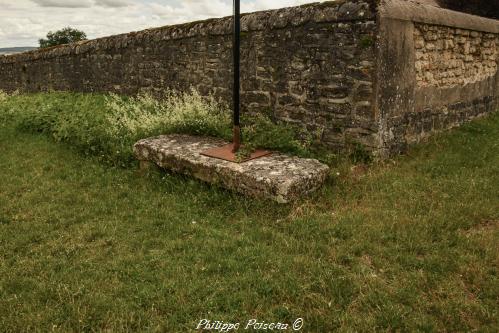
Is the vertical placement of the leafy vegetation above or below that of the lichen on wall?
below

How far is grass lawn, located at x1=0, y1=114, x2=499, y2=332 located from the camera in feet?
9.28

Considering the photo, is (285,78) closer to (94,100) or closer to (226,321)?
(226,321)

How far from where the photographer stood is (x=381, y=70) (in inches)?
211

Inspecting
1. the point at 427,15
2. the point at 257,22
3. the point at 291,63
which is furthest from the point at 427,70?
the point at 257,22

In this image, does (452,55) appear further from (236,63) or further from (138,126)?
(138,126)

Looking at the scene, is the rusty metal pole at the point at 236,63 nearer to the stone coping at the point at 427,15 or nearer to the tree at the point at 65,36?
the stone coping at the point at 427,15

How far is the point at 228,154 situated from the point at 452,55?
4.56m

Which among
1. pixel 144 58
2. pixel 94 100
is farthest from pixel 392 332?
pixel 94 100

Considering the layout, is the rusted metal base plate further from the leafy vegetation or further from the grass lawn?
the grass lawn

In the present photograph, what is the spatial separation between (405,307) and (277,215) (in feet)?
5.79

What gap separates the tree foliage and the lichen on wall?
2311 mm

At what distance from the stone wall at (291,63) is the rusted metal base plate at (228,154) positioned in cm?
113

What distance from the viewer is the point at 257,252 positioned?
11.8ft

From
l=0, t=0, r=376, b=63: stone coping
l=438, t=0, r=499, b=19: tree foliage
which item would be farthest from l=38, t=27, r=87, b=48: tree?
l=438, t=0, r=499, b=19: tree foliage
